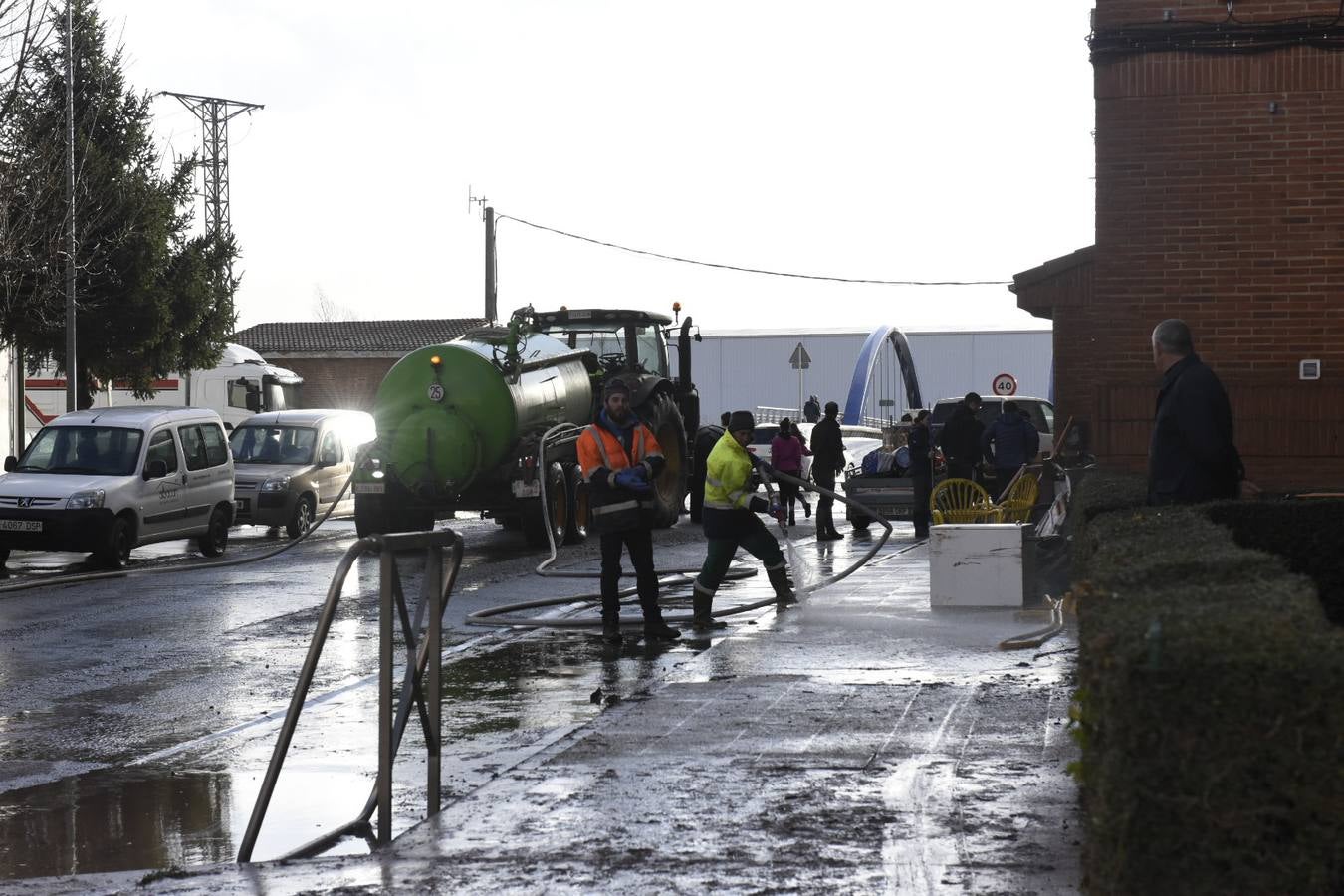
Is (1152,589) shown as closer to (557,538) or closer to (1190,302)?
(1190,302)

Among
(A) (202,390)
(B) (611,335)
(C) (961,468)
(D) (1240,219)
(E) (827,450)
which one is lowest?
(C) (961,468)

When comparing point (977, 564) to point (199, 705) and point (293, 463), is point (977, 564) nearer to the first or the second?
point (199, 705)

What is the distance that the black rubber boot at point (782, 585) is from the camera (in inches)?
538

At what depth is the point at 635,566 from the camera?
39.7 feet

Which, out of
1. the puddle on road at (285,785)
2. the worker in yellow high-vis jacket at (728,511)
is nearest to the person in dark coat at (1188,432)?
the puddle on road at (285,785)

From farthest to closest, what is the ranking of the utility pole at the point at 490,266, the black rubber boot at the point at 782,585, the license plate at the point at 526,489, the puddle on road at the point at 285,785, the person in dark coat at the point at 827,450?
the utility pole at the point at 490,266 → the person in dark coat at the point at 827,450 → the license plate at the point at 526,489 → the black rubber boot at the point at 782,585 → the puddle on road at the point at 285,785

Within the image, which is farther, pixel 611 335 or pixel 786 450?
pixel 611 335

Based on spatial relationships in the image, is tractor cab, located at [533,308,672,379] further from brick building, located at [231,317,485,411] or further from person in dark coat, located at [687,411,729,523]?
brick building, located at [231,317,485,411]

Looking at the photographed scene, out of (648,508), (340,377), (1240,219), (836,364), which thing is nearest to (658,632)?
(648,508)

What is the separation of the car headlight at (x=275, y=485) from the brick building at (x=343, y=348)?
37.1 m

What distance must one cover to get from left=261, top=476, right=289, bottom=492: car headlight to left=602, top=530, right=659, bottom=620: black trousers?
12.5 m

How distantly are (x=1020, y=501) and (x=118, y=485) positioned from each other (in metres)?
9.74

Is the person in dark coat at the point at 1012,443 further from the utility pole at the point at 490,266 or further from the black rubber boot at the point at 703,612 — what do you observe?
the utility pole at the point at 490,266

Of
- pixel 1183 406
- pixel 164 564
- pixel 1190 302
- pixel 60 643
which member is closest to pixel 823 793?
pixel 1183 406
